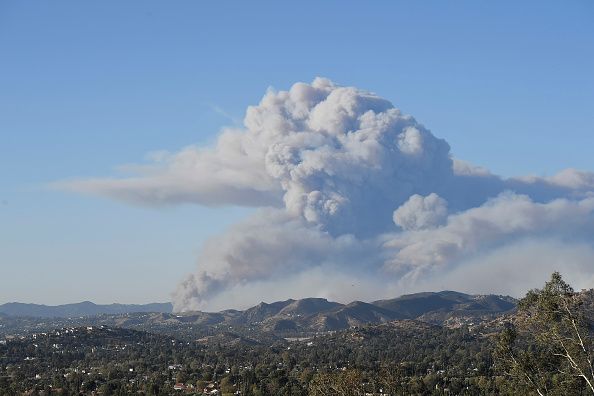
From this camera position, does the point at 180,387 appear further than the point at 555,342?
Yes

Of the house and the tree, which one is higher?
the tree

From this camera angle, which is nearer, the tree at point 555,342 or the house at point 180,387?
the tree at point 555,342

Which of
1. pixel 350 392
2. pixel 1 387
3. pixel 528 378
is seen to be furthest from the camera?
pixel 1 387

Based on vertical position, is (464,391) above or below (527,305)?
below

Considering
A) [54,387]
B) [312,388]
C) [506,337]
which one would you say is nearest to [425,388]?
[312,388]

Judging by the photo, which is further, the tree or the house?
the house

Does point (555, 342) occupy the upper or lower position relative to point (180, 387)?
upper

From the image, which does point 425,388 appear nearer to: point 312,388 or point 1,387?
point 312,388

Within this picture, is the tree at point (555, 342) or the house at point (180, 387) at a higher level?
the tree at point (555, 342)
